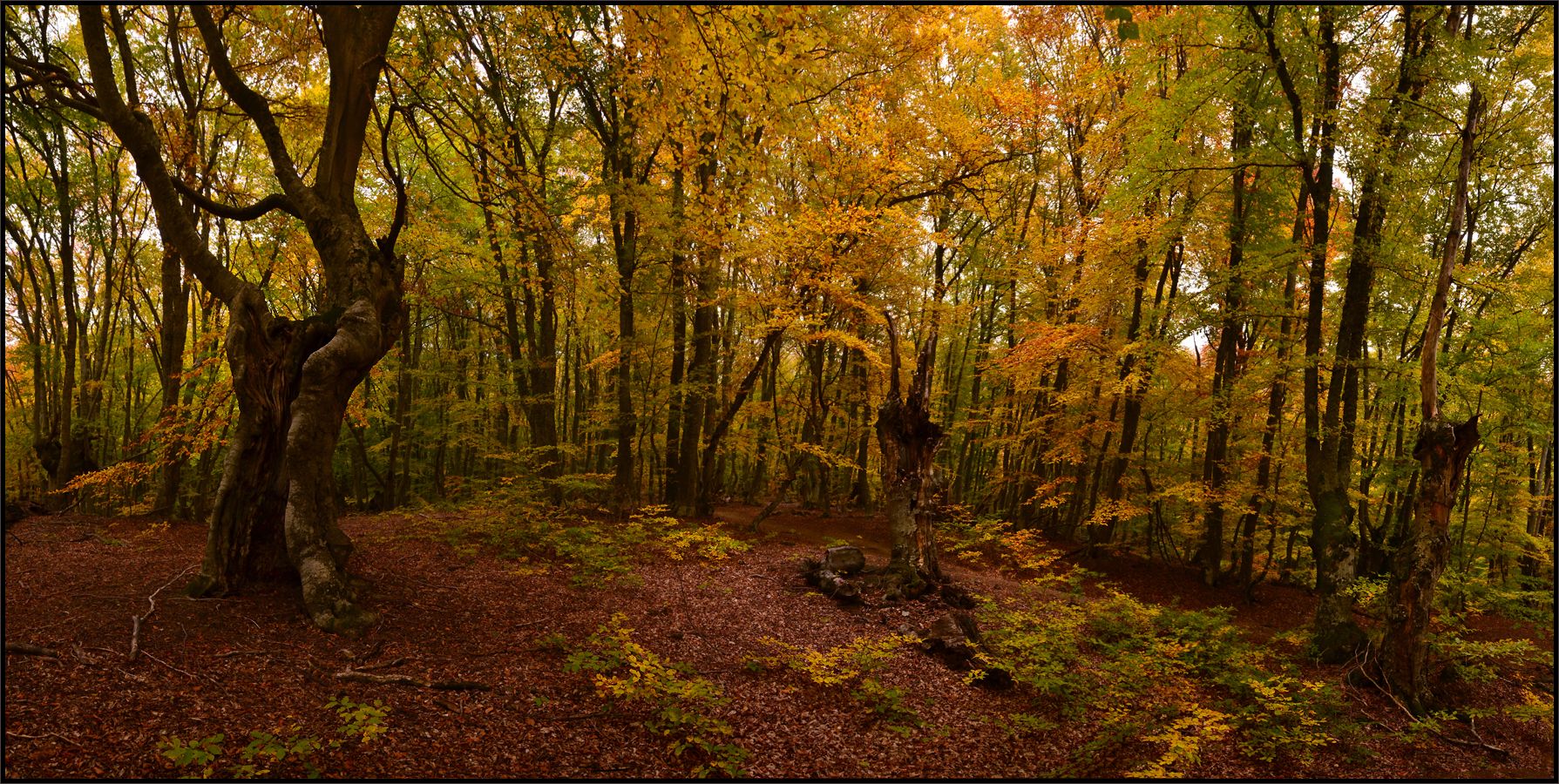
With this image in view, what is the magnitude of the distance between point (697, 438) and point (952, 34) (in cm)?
1002

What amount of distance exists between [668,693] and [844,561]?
5089mm

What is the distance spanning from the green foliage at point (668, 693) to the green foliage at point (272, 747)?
5.25ft

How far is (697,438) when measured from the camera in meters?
14.2

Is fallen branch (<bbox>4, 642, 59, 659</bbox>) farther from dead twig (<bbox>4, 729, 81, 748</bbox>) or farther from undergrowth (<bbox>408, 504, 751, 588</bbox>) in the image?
undergrowth (<bbox>408, 504, 751, 588</bbox>)

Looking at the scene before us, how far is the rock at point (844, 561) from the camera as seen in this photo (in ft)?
32.2

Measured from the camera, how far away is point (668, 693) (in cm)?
518

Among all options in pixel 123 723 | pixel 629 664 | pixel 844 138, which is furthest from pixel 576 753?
pixel 844 138

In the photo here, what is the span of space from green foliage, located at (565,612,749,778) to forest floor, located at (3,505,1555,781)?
80mm

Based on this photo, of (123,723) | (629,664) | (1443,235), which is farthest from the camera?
(1443,235)

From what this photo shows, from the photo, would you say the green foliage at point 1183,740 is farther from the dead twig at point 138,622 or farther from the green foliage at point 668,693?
the dead twig at point 138,622

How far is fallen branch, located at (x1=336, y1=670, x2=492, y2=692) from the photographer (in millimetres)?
4539

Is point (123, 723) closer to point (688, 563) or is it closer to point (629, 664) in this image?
point (629, 664)

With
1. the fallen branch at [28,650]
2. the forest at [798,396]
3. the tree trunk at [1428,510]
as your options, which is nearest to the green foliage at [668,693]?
the forest at [798,396]

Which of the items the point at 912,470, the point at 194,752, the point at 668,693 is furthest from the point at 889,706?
the point at 194,752
